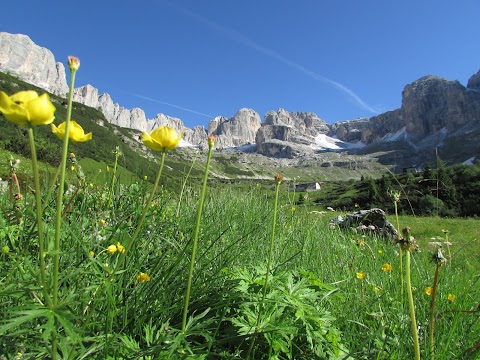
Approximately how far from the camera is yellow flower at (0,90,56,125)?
1.10 metres

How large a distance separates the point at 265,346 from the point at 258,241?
7.36 ft

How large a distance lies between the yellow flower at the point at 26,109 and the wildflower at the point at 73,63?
0.15 meters

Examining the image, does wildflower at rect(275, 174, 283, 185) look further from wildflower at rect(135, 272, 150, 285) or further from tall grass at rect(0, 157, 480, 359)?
wildflower at rect(135, 272, 150, 285)

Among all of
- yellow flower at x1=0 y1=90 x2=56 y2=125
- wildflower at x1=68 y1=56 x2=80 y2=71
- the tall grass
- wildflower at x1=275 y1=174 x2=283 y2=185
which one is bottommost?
the tall grass

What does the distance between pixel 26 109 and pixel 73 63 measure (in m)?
0.24

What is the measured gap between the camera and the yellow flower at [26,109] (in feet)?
3.60

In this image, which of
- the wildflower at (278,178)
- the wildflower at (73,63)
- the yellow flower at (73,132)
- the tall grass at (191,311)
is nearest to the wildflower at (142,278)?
the tall grass at (191,311)

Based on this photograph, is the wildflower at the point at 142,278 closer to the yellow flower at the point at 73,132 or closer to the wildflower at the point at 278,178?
the yellow flower at the point at 73,132

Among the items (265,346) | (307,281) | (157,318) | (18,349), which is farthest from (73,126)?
(307,281)

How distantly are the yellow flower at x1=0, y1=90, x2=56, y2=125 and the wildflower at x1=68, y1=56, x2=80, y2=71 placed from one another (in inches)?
5.7

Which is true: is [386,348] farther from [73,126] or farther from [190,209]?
[190,209]

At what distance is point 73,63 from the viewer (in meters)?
1.20

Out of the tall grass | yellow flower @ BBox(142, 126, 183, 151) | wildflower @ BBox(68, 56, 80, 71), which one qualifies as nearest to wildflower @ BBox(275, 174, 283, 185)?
yellow flower @ BBox(142, 126, 183, 151)

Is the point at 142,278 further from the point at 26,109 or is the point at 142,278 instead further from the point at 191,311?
the point at 26,109
